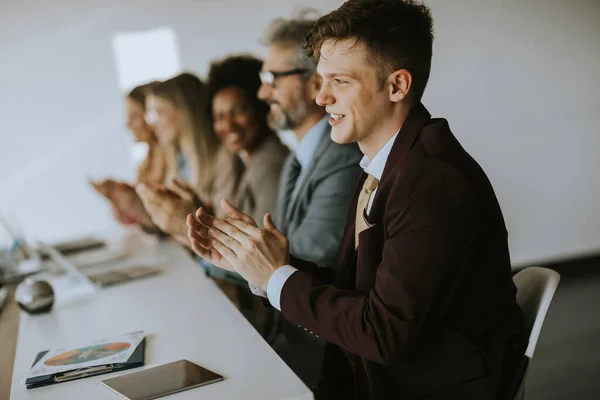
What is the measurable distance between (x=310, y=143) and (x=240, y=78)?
4.49ft

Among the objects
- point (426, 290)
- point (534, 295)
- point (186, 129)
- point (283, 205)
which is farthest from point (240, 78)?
point (426, 290)

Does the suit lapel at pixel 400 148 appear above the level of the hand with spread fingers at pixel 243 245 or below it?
above

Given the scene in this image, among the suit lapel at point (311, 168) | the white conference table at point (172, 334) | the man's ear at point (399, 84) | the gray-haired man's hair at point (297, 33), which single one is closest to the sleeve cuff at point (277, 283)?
the white conference table at point (172, 334)

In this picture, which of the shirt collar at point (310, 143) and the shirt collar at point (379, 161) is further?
the shirt collar at point (310, 143)

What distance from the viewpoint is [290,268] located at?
162 cm

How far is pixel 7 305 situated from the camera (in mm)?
2648

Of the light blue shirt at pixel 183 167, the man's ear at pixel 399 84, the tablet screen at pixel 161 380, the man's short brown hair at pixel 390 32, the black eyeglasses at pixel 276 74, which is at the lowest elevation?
the light blue shirt at pixel 183 167

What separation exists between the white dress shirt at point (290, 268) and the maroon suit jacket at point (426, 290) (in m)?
0.02

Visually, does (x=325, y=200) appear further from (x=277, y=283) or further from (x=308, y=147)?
(x=277, y=283)

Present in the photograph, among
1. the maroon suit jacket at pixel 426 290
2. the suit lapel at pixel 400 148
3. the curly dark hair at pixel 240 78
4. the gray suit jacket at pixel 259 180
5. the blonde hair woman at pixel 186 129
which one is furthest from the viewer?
the blonde hair woman at pixel 186 129

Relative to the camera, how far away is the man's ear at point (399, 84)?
1666mm

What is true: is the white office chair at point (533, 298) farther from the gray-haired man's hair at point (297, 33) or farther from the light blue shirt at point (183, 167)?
the light blue shirt at point (183, 167)

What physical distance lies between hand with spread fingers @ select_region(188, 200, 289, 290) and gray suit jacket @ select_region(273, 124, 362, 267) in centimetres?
61

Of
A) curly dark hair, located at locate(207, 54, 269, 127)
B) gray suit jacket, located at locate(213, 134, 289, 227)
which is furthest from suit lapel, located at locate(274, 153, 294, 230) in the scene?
curly dark hair, located at locate(207, 54, 269, 127)
